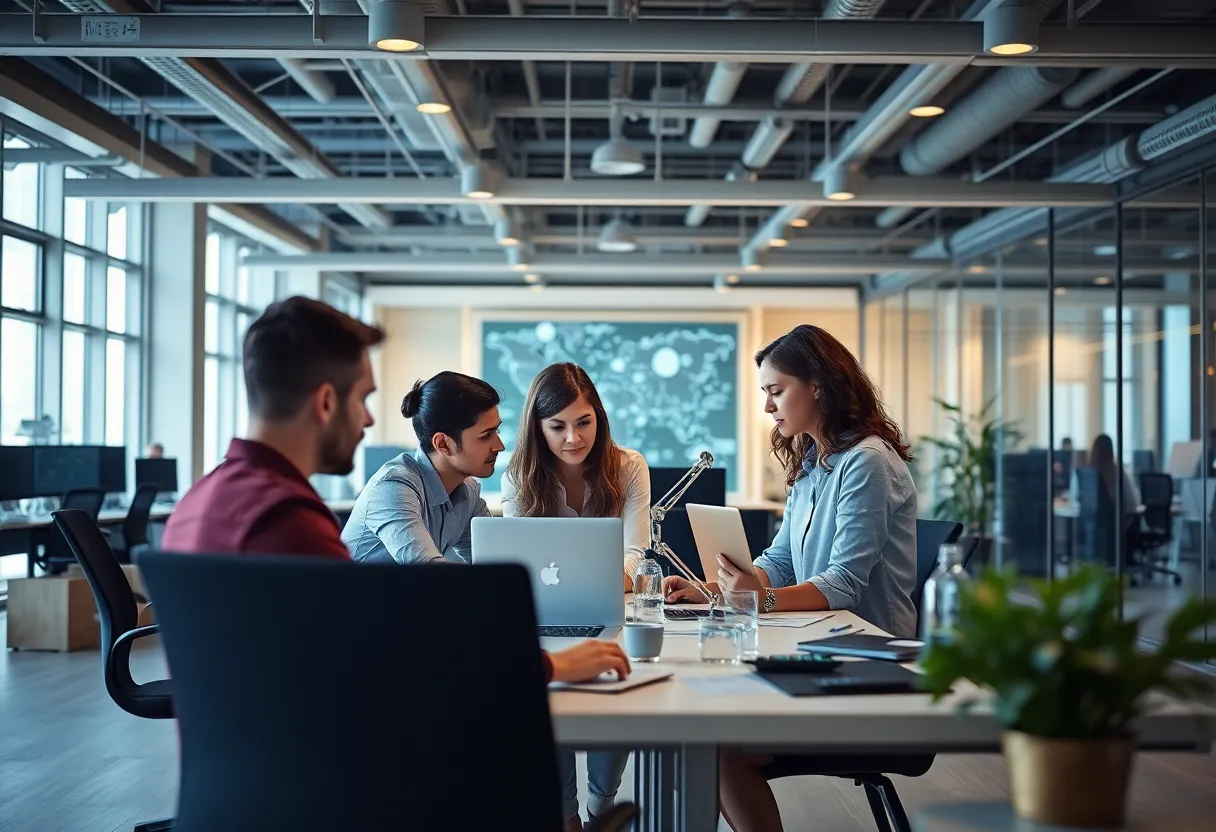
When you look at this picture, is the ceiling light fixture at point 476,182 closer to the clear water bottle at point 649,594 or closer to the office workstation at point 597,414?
the office workstation at point 597,414

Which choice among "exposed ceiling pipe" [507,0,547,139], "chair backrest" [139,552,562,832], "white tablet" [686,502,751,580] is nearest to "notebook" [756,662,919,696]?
"chair backrest" [139,552,562,832]

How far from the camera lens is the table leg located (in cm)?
183

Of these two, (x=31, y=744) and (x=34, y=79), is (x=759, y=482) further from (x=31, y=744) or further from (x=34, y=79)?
(x=31, y=744)

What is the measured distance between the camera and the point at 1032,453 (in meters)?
9.99

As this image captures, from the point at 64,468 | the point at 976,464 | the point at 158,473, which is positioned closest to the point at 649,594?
the point at 64,468

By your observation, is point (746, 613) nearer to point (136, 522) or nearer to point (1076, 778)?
point (1076, 778)

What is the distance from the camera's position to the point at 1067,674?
4.55ft

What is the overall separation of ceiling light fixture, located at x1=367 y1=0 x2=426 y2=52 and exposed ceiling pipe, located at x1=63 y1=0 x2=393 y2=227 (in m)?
1.57

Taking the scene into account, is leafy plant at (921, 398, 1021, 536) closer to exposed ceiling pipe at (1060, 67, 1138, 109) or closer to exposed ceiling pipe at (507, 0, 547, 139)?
exposed ceiling pipe at (1060, 67, 1138, 109)

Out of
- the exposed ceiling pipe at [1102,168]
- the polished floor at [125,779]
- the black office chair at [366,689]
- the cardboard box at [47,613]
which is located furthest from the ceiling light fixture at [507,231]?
the black office chair at [366,689]

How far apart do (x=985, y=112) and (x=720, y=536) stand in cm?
522

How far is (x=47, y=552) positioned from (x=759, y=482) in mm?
9745

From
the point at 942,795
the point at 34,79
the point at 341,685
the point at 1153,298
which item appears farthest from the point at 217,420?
the point at 341,685

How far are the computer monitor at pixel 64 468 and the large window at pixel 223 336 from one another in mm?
3447
